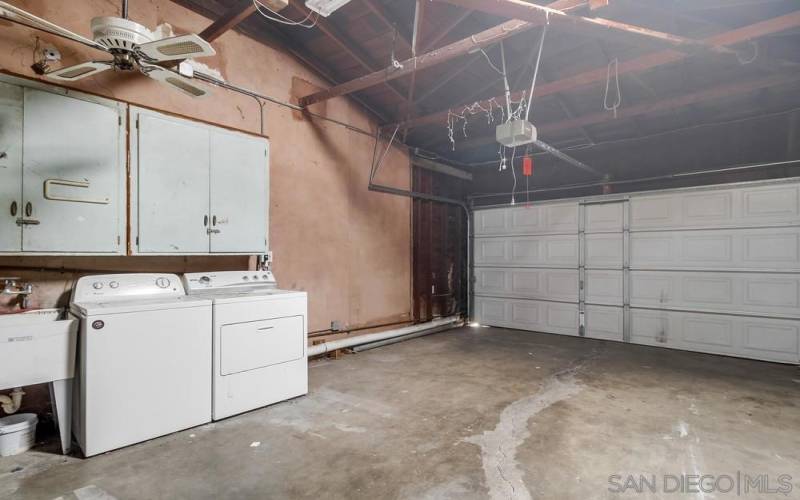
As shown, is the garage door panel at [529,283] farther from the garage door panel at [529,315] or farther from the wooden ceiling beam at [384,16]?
the wooden ceiling beam at [384,16]

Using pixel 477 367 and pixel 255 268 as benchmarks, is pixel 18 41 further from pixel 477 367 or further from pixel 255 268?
pixel 477 367

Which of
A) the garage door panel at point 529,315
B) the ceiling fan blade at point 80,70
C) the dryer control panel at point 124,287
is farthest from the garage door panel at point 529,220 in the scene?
the ceiling fan blade at point 80,70

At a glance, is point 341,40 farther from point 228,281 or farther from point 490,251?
point 490,251

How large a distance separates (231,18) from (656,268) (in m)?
5.77

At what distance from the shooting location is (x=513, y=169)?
646 centimetres

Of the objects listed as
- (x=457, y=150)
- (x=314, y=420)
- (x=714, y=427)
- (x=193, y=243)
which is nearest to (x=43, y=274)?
(x=193, y=243)

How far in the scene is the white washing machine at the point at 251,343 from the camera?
283cm

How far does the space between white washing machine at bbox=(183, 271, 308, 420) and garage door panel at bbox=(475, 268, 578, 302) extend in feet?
13.9

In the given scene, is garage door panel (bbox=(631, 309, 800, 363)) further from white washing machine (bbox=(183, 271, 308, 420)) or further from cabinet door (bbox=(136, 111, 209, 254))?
cabinet door (bbox=(136, 111, 209, 254))

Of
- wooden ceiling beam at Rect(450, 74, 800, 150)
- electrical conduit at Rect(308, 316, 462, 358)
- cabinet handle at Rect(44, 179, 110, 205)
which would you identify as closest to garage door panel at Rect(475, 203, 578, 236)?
wooden ceiling beam at Rect(450, 74, 800, 150)

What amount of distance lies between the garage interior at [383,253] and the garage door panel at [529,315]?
0.15 feet

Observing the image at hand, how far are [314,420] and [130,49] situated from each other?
2.54 metres

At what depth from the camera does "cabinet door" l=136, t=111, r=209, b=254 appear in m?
2.89

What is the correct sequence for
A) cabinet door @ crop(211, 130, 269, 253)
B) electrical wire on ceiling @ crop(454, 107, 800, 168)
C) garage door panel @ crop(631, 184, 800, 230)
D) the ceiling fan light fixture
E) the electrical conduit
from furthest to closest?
electrical wire on ceiling @ crop(454, 107, 800, 168)
garage door panel @ crop(631, 184, 800, 230)
the electrical conduit
cabinet door @ crop(211, 130, 269, 253)
the ceiling fan light fixture
